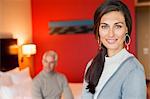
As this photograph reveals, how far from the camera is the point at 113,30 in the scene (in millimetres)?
→ 993

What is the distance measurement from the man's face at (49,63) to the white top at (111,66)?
50.3 inches

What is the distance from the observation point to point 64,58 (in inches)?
234

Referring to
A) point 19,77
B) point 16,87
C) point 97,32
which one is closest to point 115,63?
point 97,32

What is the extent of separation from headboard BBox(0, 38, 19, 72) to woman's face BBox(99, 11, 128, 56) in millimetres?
3724

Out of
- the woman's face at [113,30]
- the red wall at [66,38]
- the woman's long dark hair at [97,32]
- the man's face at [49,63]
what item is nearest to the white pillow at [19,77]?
the red wall at [66,38]

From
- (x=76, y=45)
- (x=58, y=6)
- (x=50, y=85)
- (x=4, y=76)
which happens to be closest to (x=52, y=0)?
(x=58, y=6)

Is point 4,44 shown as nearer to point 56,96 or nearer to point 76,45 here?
point 76,45

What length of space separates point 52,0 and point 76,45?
1.05 m

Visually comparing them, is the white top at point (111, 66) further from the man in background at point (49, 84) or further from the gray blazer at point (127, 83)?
the man in background at point (49, 84)

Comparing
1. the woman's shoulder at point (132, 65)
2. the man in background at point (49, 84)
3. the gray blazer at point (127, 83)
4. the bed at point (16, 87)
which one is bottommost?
the bed at point (16, 87)

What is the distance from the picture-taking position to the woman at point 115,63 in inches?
36.9

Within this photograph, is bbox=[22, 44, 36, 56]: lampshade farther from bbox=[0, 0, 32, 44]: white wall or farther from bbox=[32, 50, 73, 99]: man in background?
bbox=[32, 50, 73, 99]: man in background

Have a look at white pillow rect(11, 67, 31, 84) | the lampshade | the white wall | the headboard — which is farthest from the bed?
the white wall

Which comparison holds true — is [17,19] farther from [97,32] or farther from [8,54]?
[97,32]
